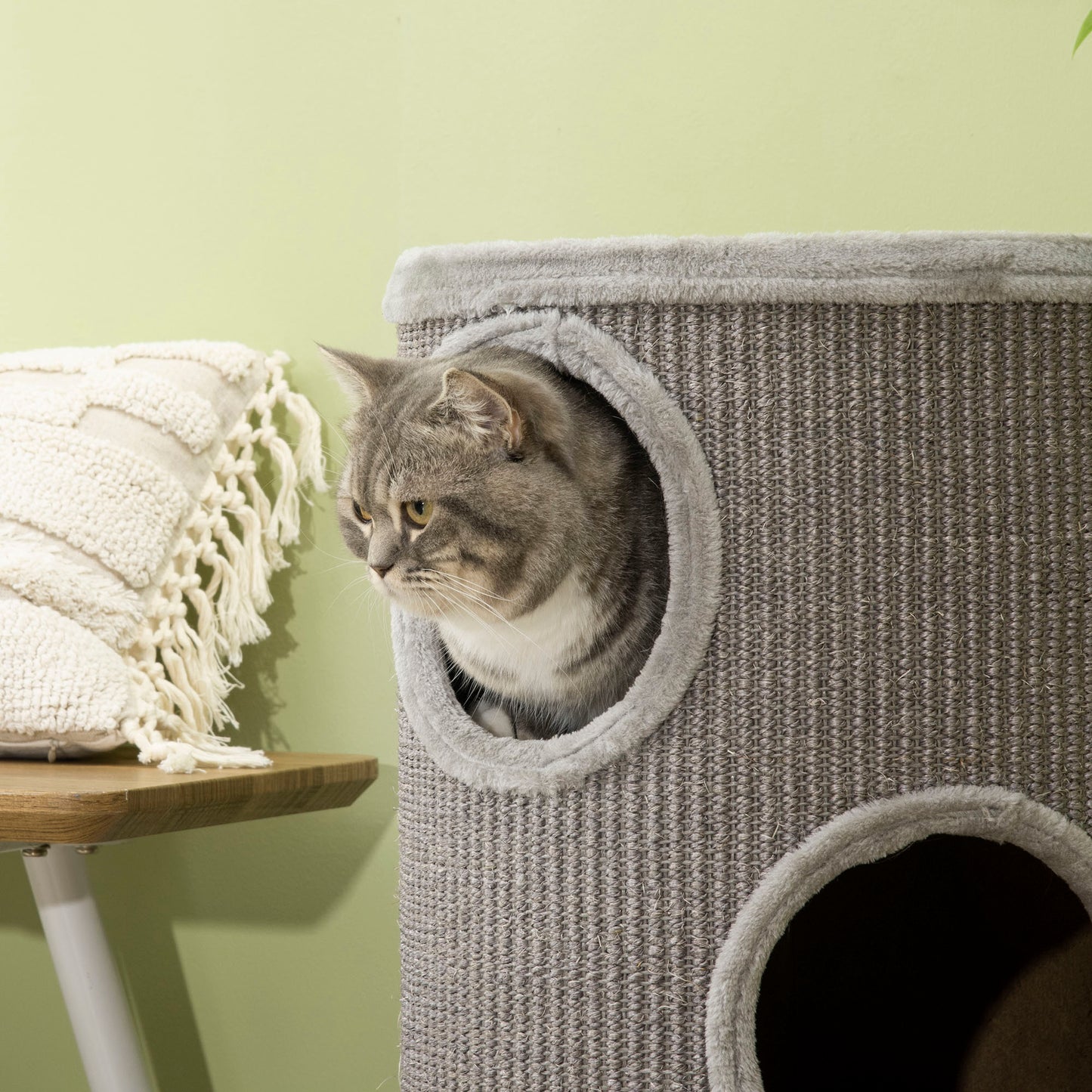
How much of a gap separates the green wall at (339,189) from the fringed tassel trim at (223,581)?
0.07m

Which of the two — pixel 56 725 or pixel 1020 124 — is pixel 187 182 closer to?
pixel 56 725

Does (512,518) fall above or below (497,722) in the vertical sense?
above

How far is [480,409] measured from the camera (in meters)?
0.78

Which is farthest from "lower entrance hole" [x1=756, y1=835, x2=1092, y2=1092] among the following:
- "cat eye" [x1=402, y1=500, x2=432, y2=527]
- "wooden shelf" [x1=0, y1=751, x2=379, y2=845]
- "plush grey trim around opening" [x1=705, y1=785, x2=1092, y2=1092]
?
"cat eye" [x1=402, y1=500, x2=432, y2=527]

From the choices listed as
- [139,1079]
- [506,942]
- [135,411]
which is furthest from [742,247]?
[139,1079]

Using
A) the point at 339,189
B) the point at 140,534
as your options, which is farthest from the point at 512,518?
the point at 339,189

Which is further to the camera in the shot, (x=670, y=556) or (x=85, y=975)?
(x=85, y=975)

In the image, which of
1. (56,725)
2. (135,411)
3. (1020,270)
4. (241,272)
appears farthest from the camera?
(241,272)

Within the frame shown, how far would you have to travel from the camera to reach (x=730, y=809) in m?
0.75

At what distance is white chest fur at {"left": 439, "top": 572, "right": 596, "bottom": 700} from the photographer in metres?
0.87

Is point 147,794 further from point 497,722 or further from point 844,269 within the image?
point 844,269

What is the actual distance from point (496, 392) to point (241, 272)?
719 millimetres

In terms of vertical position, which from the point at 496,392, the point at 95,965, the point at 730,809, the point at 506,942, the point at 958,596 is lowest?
the point at 95,965

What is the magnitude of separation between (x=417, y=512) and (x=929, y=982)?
822 millimetres
